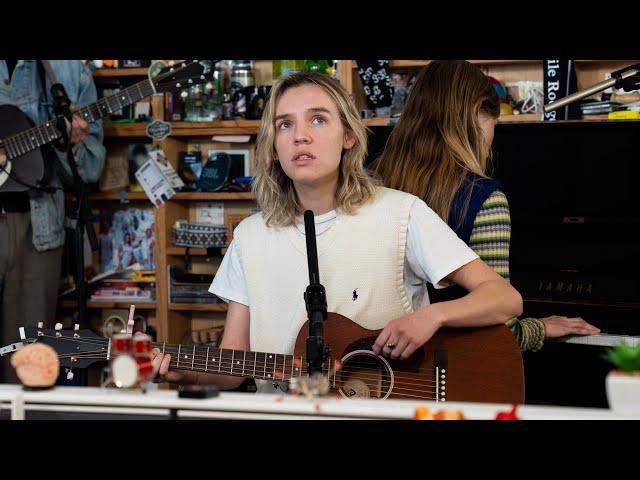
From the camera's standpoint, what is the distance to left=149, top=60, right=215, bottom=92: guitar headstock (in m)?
3.62

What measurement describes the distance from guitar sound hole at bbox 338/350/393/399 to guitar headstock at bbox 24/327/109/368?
0.57m

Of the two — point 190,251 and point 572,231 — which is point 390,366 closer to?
point 572,231

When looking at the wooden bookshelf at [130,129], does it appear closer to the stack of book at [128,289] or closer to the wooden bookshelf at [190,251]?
the wooden bookshelf at [190,251]

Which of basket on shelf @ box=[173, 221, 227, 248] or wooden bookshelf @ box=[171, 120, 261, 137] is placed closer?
wooden bookshelf @ box=[171, 120, 261, 137]

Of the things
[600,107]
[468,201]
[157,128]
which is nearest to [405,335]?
[468,201]

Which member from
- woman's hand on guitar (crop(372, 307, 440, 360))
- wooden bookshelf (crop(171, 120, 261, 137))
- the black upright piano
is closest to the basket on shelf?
wooden bookshelf (crop(171, 120, 261, 137))

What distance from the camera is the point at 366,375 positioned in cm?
193

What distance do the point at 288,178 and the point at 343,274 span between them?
335mm

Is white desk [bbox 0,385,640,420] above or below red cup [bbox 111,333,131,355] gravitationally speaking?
below

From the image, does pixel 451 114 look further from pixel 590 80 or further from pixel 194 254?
pixel 194 254

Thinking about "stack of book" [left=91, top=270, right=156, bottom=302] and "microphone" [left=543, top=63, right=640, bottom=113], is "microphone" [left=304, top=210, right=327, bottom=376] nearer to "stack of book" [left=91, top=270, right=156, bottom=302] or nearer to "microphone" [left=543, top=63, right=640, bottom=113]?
"microphone" [left=543, top=63, right=640, bottom=113]
